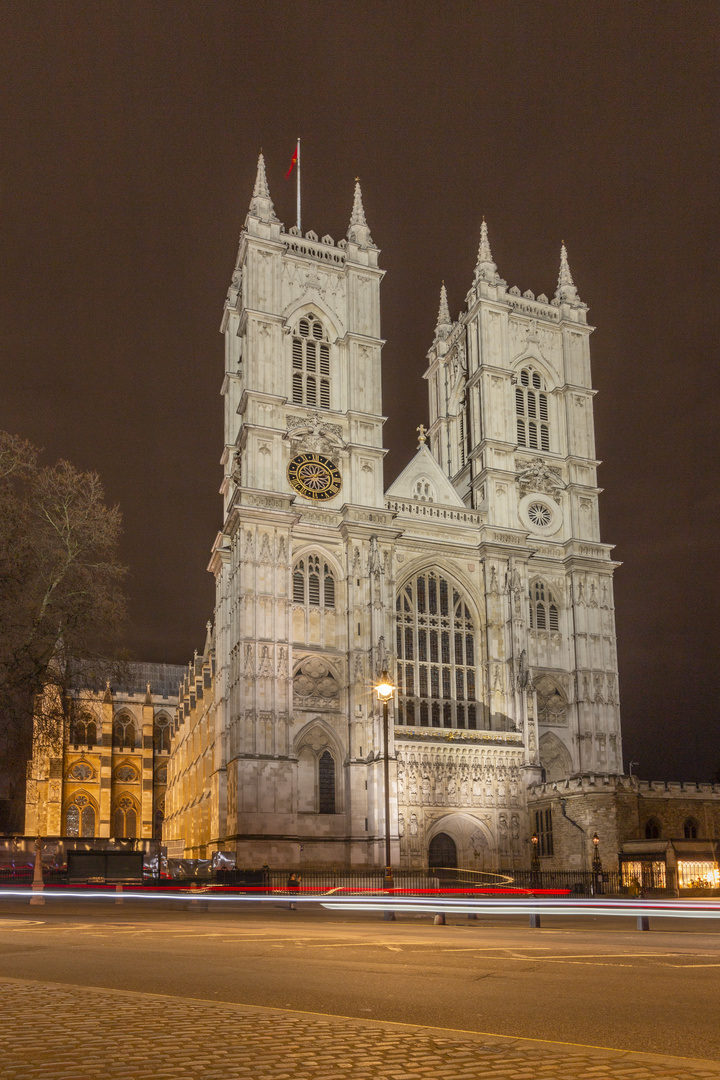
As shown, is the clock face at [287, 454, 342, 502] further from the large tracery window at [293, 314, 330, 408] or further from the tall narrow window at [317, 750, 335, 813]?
the tall narrow window at [317, 750, 335, 813]

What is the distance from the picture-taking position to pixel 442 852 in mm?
47438

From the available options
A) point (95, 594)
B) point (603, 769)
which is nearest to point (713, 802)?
point (603, 769)

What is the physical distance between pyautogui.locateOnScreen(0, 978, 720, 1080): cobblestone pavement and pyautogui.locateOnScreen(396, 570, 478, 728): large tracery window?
43153 millimetres

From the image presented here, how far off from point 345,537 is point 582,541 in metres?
13.5

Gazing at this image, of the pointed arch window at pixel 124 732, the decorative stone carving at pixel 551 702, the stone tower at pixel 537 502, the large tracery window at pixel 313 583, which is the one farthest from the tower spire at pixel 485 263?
the pointed arch window at pixel 124 732

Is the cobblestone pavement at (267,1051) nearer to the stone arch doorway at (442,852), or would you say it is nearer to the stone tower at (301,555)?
the stone tower at (301,555)

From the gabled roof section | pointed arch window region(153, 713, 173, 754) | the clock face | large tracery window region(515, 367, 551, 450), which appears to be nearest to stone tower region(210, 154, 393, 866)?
the clock face

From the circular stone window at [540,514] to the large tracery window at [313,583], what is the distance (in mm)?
12041

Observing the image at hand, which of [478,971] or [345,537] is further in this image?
[345,537]

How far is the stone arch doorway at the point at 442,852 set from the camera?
47.0 metres

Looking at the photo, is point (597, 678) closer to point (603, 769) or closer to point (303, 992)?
point (603, 769)

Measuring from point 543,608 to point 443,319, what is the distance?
21.1 m

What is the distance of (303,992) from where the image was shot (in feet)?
26.2

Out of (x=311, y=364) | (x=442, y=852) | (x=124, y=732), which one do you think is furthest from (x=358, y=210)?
(x=124, y=732)
